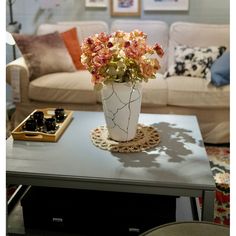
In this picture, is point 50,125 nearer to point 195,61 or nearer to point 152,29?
point 195,61

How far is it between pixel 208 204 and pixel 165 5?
259 centimetres

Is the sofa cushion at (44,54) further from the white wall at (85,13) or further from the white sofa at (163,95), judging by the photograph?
the white wall at (85,13)

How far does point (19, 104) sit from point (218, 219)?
74.2 inches

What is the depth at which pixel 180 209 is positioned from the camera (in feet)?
6.92

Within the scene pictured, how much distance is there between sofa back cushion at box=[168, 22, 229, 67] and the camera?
11.5ft

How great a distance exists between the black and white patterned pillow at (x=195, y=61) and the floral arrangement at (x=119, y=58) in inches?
57.0

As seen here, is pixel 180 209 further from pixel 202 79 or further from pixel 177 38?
pixel 177 38

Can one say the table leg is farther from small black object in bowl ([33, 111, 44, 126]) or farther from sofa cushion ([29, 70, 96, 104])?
sofa cushion ([29, 70, 96, 104])

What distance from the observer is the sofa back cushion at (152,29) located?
3602 mm

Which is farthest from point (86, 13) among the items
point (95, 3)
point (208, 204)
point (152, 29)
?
point (208, 204)

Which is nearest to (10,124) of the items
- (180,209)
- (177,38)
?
(177,38)

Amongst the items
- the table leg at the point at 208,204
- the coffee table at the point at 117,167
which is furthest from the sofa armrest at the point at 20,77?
the table leg at the point at 208,204

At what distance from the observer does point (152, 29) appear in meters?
3.60

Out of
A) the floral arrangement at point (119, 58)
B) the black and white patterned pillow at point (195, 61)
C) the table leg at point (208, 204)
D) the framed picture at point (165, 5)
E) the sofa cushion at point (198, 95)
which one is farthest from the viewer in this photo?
the framed picture at point (165, 5)
